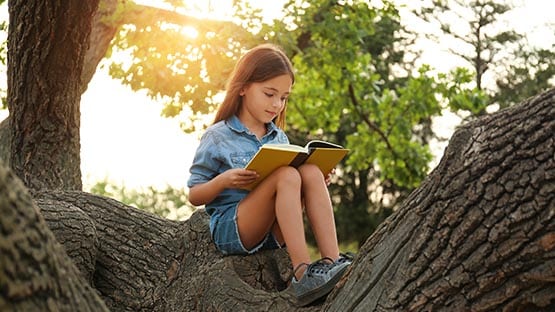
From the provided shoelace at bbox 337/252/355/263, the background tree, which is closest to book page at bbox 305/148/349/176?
shoelace at bbox 337/252/355/263

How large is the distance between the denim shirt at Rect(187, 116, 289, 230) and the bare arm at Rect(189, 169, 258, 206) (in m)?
0.07

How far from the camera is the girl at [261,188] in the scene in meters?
3.66

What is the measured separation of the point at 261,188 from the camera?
149 inches

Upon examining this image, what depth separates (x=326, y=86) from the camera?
12.3 meters

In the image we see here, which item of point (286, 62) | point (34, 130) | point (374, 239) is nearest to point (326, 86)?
point (34, 130)

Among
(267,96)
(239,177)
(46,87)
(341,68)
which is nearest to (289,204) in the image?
(239,177)

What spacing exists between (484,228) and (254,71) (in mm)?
1741

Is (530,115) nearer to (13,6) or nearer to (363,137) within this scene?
(13,6)

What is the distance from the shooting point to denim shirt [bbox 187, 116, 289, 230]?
13.6 ft

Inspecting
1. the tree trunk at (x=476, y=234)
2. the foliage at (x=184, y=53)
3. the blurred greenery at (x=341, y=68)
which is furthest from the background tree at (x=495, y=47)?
the tree trunk at (x=476, y=234)

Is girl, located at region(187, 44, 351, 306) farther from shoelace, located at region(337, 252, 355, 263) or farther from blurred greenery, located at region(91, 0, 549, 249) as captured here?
blurred greenery, located at region(91, 0, 549, 249)

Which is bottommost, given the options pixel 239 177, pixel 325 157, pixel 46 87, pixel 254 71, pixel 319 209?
pixel 319 209

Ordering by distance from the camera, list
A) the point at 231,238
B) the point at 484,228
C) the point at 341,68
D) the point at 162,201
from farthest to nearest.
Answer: the point at 162,201, the point at 341,68, the point at 231,238, the point at 484,228

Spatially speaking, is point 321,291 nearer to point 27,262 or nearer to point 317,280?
point 317,280
